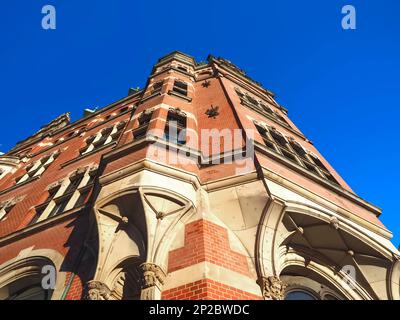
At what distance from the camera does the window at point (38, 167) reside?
19109 millimetres

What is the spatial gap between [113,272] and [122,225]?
3.98 feet

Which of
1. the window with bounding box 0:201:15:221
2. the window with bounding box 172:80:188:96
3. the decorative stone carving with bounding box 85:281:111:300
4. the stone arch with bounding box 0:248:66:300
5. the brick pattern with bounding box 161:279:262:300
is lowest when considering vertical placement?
the brick pattern with bounding box 161:279:262:300

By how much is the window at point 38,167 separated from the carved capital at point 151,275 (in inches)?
543

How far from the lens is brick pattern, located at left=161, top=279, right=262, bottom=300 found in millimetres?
5969

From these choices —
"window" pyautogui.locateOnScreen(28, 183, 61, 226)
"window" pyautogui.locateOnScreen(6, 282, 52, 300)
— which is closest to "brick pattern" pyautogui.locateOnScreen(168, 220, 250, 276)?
"window" pyautogui.locateOnScreen(6, 282, 52, 300)

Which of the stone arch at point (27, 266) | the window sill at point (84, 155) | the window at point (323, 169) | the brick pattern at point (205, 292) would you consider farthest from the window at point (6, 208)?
the window at point (323, 169)

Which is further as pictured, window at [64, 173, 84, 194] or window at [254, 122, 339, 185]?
window at [64, 173, 84, 194]

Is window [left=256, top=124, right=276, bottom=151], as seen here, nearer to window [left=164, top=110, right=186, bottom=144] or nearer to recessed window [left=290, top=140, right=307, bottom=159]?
recessed window [left=290, top=140, right=307, bottom=159]

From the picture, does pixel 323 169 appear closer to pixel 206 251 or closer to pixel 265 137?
pixel 265 137

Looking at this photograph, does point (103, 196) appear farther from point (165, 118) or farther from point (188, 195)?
point (165, 118)

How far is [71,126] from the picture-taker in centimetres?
2555

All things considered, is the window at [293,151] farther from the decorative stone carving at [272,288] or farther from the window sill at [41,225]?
the window sill at [41,225]

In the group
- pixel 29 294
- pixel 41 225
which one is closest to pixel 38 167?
pixel 41 225

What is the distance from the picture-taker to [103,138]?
61.1 feet
